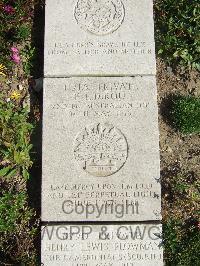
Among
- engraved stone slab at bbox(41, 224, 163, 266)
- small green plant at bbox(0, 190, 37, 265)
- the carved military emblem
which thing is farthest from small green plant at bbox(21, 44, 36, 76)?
engraved stone slab at bbox(41, 224, 163, 266)

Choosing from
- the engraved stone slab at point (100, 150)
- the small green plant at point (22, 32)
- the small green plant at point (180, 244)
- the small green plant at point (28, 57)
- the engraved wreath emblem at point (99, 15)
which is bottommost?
the small green plant at point (180, 244)

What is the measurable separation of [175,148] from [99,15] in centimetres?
223

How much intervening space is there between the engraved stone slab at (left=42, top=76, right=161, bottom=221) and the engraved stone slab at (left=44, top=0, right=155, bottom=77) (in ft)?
0.62

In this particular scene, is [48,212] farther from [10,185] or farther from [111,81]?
[111,81]

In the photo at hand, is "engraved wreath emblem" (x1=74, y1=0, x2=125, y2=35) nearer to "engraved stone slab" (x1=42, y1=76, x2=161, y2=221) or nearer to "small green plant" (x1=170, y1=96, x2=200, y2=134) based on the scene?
"engraved stone slab" (x1=42, y1=76, x2=161, y2=221)

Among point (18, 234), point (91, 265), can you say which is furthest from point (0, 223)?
point (91, 265)

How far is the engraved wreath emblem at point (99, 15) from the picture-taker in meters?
7.00

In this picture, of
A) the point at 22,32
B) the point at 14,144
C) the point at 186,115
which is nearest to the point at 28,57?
the point at 22,32

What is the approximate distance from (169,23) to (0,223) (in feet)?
12.5

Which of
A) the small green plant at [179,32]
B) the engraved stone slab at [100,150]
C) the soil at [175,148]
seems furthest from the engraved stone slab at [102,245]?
the small green plant at [179,32]

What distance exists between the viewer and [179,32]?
7.29m

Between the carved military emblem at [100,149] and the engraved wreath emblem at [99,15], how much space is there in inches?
57.6

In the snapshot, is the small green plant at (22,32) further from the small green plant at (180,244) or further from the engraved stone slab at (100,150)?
the small green plant at (180,244)

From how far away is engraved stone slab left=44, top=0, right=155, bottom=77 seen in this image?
6.80m
